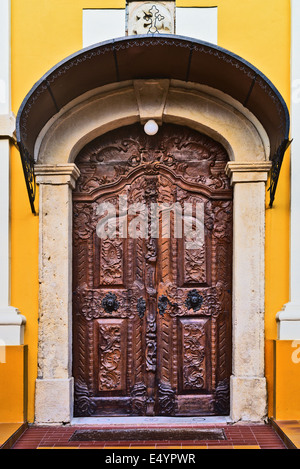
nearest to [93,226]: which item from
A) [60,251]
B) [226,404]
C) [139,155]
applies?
[60,251]

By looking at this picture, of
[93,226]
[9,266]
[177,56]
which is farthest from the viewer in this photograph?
[93,226]

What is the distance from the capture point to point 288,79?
16.6 ft

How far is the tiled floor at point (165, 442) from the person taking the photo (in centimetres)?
446

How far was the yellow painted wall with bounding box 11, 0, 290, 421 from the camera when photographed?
16.6 ft

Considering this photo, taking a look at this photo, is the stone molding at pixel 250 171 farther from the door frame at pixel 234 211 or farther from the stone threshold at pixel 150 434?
the stone threshold at pixel 150 434

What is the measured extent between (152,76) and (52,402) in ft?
11.3

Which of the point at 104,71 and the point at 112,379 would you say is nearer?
the point at 104,71

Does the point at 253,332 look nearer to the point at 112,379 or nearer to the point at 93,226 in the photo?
the point at 112,379

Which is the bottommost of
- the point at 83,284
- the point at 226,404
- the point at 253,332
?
the point at 226,404

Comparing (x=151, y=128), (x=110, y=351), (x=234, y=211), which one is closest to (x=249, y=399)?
(x=110, y=351)

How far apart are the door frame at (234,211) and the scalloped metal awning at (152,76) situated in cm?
15

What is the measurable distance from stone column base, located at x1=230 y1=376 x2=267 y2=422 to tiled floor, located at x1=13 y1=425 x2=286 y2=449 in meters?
0.17

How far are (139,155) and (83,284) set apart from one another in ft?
5.02

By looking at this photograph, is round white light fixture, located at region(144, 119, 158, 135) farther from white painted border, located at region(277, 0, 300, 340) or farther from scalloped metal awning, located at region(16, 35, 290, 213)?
white painted border, located at region(277, 0, 300, 340)
